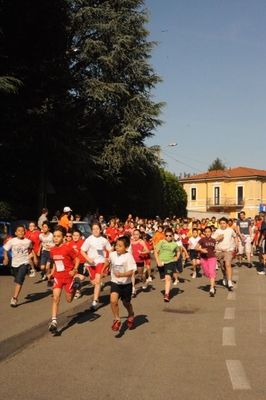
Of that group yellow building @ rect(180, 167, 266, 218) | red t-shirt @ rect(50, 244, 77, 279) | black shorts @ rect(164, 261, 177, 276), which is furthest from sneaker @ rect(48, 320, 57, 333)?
yellow building @ rect(180, 167, 266, 218)

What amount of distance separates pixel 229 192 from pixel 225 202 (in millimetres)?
1872

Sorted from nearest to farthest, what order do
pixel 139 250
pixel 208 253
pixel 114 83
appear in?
pixel 208 253 < pixel 139 250 < pixel 114 83

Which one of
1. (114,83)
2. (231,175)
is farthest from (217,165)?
(114,83)

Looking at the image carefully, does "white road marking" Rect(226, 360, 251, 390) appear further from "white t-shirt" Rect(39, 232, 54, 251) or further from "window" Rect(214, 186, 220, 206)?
"window" Rect(214, 186, 220, 206)

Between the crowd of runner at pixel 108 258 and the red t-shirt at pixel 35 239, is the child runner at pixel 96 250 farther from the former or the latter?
the red t-shirt at pixel 35 239

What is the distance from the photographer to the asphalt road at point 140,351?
561 centimetres

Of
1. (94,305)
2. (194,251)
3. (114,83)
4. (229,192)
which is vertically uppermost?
(114,83)

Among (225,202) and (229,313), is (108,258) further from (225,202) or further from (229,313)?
(225,202)

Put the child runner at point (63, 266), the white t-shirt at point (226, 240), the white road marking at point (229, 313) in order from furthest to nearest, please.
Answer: the white t-shirt at point (226, 240)
the white road marking at point (229, 313)
the child runner at point (63, 266)

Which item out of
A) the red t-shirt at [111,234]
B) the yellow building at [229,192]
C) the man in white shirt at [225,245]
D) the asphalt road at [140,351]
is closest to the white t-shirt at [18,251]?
the asphalt road at [140,351]

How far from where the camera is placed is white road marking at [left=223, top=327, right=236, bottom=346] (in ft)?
25.8

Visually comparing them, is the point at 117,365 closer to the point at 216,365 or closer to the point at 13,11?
the point at 216,365

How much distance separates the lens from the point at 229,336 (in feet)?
27.4

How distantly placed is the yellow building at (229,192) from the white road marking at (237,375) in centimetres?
8101
